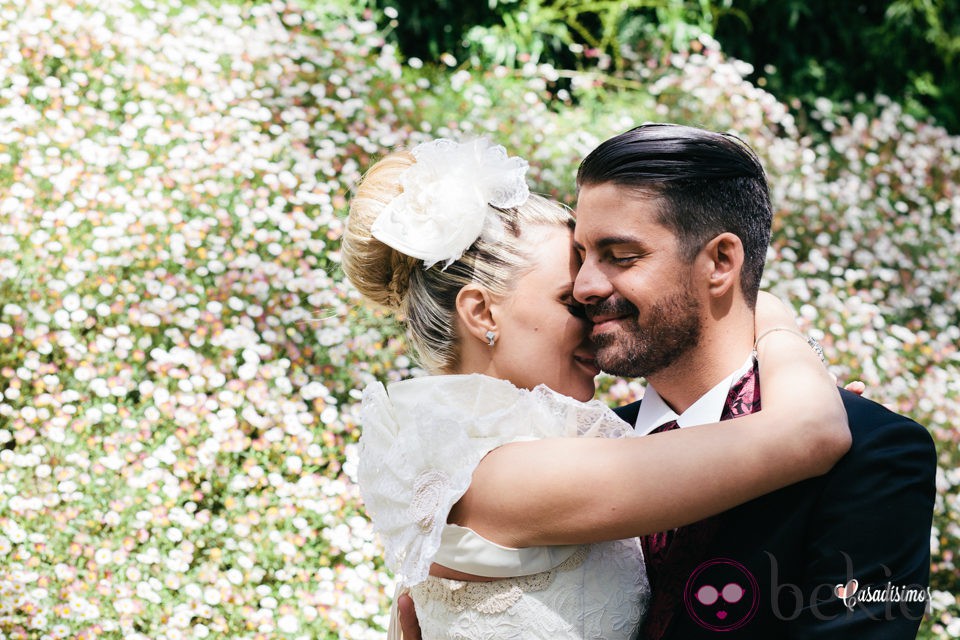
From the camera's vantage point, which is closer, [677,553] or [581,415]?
[677,553]

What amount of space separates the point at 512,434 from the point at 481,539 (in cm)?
21

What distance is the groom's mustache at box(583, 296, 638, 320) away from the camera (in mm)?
1966

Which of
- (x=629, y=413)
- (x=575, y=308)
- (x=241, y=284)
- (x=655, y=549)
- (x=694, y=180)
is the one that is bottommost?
(x=241, y=284)

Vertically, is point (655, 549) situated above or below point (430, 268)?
below

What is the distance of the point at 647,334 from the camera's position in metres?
1.97

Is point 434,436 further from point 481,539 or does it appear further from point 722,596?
point 722,596

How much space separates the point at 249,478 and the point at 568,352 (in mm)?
2032

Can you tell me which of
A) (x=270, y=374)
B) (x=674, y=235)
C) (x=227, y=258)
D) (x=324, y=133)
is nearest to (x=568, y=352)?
(x=674, y=235)

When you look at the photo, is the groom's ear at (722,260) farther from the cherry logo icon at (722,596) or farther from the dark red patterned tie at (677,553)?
the cherry logo icon at (722,596)

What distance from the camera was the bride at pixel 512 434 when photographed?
1711mm

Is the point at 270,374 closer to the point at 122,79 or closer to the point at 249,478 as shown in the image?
the point at 249,478

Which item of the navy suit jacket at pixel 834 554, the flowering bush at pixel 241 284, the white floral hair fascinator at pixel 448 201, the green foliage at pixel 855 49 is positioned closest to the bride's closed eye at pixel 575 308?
the white floral hair fascinator at pixel 448 201

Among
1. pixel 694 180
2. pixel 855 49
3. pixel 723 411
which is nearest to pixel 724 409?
pixel 723 411

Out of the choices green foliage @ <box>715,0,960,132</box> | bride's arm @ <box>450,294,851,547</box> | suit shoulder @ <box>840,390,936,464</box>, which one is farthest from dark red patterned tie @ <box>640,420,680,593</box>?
green foliage @ <box>715,0,960,132</box>
